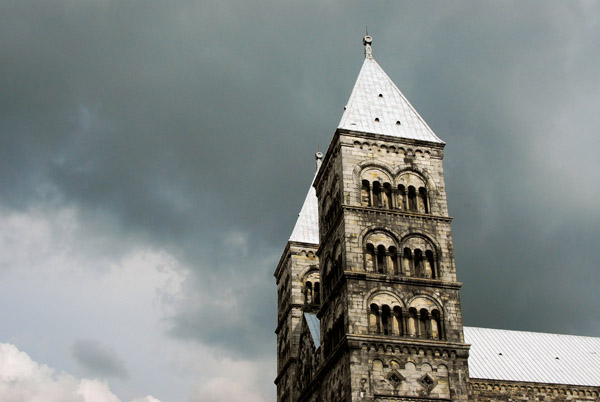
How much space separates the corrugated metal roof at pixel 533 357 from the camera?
50750 mm

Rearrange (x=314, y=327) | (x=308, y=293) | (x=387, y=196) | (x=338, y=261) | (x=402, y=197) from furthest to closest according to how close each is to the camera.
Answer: (x=308, y=293)
(x=314, y=327)
(x=402, y=197)
(x=387, y=196)
(x=338, y=261)

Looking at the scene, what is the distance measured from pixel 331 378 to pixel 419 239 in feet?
31.0

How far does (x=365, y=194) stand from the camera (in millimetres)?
45281

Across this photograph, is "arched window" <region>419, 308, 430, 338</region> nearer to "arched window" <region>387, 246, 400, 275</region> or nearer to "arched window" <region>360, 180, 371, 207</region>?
"arched window" <region>387, 246, 400, 275</region>

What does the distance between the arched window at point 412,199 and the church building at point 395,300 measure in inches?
2.7

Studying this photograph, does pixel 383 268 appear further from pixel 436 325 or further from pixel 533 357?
pixel 533 357

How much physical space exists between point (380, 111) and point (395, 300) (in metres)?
13.6

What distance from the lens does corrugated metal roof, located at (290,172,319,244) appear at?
62625 mm

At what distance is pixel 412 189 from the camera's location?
46125 millimetres

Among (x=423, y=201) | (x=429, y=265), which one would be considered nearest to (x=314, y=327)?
(x=429, y=265)

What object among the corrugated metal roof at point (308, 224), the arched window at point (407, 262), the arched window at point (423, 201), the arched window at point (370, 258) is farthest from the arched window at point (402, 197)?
the corrugated metal roof at point (308, 224)

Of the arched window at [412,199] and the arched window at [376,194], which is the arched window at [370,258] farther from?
the arched window at [412,199]

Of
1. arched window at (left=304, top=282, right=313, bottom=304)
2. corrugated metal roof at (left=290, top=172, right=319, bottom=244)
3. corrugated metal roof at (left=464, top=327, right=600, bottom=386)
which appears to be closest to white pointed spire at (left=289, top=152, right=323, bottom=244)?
corrugated metal roof at (left=290, top=172, right=319, bottom=244)

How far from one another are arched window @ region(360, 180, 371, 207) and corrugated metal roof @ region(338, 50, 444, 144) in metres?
3.71
